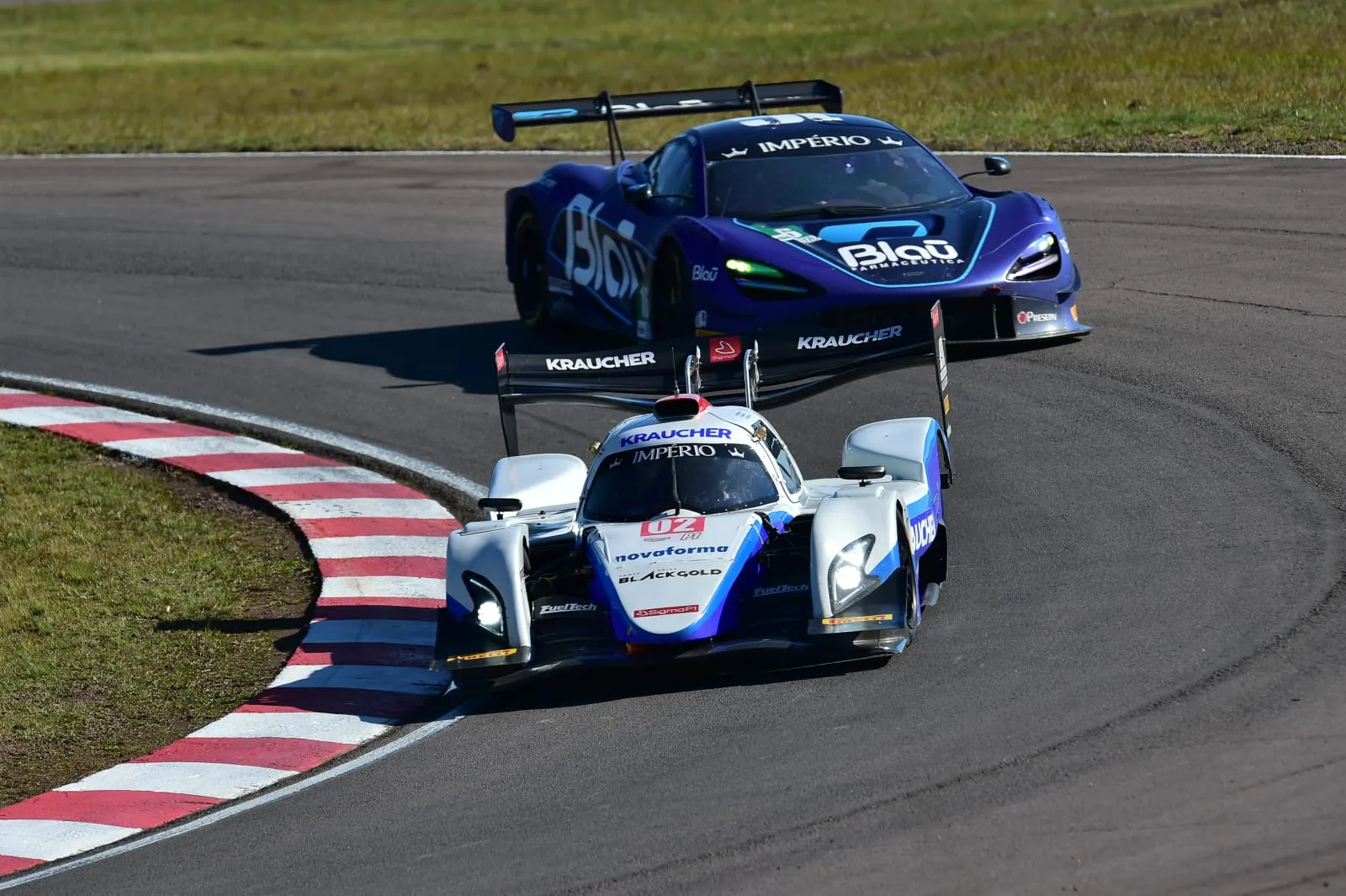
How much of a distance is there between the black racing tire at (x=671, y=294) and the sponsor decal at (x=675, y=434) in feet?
11.0

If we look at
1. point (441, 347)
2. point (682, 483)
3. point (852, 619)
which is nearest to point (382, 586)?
point (682, 483)

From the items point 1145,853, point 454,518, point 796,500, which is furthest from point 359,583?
point 1145,853

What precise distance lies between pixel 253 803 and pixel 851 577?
8.51ft

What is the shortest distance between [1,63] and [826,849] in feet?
138

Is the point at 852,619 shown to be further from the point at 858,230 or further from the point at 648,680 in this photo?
the point at 858,230

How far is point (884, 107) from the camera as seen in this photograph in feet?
81.9

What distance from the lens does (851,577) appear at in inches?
327

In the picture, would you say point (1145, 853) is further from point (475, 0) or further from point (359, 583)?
point (475, 0)

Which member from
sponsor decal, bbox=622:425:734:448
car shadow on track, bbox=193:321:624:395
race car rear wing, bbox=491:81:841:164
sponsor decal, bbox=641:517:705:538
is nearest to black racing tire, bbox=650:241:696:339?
car shadow on track, bbox=193:321:624:395

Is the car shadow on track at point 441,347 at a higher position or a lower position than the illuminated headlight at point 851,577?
higher

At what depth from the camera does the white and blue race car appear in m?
8.23

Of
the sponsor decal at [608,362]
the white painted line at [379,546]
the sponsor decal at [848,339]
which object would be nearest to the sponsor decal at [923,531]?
the sponsor decal at [848,339]

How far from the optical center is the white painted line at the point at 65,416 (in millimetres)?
14422

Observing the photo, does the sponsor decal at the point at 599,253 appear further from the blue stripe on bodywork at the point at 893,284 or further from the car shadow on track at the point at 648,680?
the car shadow on track at the point at 648,680
